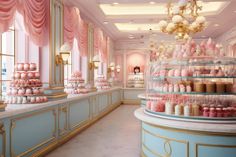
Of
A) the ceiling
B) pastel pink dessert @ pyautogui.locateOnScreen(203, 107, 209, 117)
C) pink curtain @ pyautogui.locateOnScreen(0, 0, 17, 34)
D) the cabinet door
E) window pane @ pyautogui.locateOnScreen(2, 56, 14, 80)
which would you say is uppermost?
the ceiling

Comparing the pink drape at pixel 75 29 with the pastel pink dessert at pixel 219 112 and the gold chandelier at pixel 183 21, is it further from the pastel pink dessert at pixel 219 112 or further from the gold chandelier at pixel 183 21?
the pastel pink dessert at pixel 219 112

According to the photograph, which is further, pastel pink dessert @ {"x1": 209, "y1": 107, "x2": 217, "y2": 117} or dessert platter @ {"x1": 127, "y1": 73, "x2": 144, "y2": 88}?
dessert platter @ {"x1": 127, "y1": 73, "x2": 144, "y2": 88}

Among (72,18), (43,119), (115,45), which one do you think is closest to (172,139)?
(43,119)

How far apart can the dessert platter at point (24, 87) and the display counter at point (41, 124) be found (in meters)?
0.21

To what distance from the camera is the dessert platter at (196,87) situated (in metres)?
3.85

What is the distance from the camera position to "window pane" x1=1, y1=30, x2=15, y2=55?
200 inches

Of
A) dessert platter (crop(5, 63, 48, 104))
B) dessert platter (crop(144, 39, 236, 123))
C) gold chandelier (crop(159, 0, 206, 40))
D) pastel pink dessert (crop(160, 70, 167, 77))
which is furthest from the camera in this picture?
gold chandelier (crop(159, 0, 206, 40))

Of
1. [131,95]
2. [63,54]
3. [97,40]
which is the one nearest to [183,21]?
[63,54]

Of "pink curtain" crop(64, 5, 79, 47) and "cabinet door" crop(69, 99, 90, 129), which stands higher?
"pink curtain" crop(64, 5, 79, 47)

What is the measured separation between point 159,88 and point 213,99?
2.70ft

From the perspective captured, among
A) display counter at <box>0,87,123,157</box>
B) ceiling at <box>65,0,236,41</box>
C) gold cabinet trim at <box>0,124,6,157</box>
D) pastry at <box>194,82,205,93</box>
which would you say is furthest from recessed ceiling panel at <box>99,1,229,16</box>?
gold cabinet trim at <box>0,124,6,157</box>

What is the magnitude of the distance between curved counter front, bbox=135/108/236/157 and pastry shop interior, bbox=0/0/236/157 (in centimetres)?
1

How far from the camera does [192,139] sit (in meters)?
3.65

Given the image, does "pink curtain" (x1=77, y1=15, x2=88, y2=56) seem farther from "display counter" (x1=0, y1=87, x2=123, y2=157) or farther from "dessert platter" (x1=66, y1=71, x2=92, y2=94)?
"display counter" (x1=0, y1=87, x2=123, y2=157)
